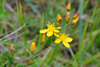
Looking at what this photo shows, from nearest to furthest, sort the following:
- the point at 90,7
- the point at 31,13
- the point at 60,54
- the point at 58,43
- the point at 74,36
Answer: the point at 58,43, the point at 60,54, the point at 74,36, the point at 31,13, the point at 90,7

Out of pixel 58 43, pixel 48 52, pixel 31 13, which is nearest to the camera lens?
pixel 58 43

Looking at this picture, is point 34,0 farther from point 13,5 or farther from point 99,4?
point 99,4

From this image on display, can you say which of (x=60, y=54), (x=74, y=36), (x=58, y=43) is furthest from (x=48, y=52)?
(x=58, y=43)

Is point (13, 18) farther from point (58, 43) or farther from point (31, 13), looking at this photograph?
point (58, 43)

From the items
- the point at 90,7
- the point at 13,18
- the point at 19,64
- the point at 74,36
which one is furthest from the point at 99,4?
the point at 19,64

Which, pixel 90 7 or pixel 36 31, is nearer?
pixel 36 31

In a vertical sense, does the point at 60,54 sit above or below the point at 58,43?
below

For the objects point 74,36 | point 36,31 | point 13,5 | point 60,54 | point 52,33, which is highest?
point 13,5

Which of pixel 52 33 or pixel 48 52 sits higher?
pixel 52 33

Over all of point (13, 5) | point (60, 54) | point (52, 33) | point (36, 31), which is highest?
point (13, 5)
